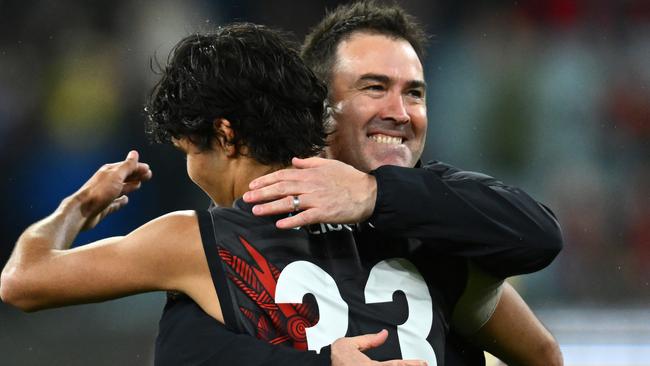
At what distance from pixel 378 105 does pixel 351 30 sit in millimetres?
292

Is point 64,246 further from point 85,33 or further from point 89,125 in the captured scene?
point 85,33

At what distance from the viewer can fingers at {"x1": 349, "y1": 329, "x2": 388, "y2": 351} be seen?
1556mm

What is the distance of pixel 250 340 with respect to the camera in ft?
5.38

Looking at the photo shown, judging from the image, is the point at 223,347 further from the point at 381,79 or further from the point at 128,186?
the point at 381,79

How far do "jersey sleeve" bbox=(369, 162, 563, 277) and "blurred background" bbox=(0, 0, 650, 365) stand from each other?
3690 millimetres

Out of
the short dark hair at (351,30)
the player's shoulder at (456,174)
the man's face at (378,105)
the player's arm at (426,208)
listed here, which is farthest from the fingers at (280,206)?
the short dark hair at (351,30)

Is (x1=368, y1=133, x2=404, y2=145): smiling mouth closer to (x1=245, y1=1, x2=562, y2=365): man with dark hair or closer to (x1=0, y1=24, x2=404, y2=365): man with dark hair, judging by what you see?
(x1=245, y1=1, x2=562, y2=365): man with dark hair

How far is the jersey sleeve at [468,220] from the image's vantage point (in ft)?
5.74

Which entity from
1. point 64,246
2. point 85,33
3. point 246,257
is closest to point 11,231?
point 85,33

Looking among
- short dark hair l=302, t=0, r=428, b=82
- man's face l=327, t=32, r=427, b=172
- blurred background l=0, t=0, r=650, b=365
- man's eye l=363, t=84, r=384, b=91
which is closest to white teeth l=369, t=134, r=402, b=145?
man's face l=327, t=32, r=427, b=172

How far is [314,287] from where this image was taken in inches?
65.9

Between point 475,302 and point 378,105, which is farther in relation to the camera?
point 378,105

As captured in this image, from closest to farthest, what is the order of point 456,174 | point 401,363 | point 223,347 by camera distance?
point 401,363, point 223,347, point 456,174

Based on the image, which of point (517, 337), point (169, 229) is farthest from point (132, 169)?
point (517, 337)
